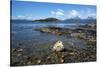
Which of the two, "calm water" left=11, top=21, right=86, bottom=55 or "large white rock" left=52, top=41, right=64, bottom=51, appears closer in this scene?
"calm water" left=11, top=21, right=86, bottom=55

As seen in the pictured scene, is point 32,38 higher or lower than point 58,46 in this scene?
higher

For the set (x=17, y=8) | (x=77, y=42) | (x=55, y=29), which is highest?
(x=17, y=8)

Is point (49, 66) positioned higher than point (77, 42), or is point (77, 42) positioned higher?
point (77, 42)

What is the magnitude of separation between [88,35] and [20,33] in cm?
93

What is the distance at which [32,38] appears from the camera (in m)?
2.31

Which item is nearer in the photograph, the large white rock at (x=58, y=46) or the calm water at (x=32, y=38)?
the calm water at (x=32, y=38)

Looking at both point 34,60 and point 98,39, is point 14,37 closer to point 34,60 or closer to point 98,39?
point 34,60

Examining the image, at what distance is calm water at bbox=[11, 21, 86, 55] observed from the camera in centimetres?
225

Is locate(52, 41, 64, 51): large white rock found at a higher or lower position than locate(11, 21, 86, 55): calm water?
lower

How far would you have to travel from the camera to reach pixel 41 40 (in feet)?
7.69

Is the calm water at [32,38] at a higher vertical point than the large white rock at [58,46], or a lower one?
higher

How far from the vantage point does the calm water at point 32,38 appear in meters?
2.25
